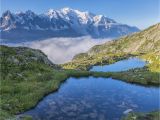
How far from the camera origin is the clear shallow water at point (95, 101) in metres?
49.6

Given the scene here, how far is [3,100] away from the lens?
178 feet

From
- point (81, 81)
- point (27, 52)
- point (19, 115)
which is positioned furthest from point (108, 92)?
point (27, 52)

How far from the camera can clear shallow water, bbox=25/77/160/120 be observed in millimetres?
49625

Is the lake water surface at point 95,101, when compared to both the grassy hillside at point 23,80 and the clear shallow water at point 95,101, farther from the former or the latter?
the grassy hillside at point 23,80

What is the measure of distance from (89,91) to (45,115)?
69.1 ft

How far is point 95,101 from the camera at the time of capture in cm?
5916

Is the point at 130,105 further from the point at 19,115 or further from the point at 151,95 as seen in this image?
the point at 19,115

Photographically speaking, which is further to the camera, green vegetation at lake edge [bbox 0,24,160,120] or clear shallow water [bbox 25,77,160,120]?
green vegetation at lake edge [bbox 0,24,160,120]

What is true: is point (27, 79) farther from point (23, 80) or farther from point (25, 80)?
point (23, 80)

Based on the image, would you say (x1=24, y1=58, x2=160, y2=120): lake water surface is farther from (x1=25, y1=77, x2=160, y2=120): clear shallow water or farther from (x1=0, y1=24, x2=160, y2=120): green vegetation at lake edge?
(x1=0, y1=24, x2=160, y2=120): green vegetation at lake edge

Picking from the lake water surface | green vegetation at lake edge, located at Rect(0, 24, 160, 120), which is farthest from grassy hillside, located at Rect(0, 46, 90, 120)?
the lake water surface

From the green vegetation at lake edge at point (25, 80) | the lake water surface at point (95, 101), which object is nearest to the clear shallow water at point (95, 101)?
the lake water surface at point (95, 101)

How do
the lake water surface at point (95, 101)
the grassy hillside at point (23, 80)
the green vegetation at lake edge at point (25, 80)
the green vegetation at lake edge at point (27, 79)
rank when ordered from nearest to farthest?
1. the lake water surface at point (95, 101)
2. the grassy hillside at point (23, 80)
3. the green vegetation at lake edge at point (25, 80)
4. the green vegetation at lake edge at point (27, 79)

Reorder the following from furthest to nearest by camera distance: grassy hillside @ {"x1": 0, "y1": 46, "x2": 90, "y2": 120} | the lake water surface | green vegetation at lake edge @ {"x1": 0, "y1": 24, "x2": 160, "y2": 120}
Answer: green vegetation at lake edge @ {"x1": 0, "y1": 24, "x2": 160, "y2": 120} → grassy hillside @ {"x1": 0, "y1": 46, "x2": 90, "y2": 120} → the lake water surface
